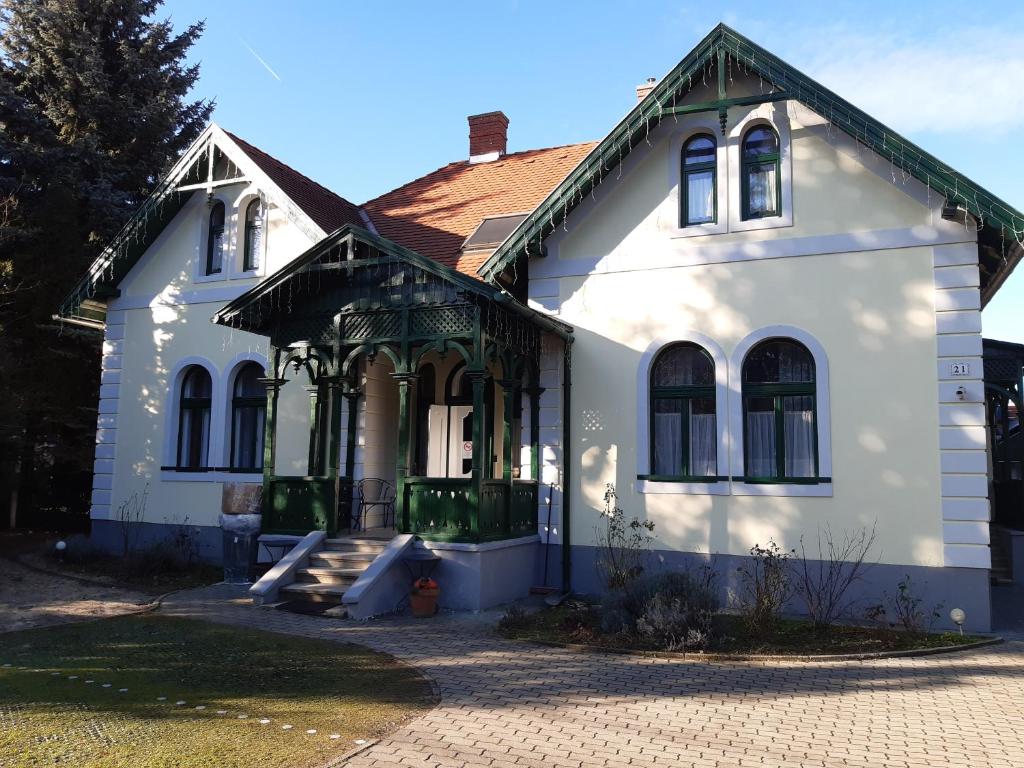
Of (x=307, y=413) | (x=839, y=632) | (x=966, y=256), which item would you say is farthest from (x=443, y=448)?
(x=966, y=256)

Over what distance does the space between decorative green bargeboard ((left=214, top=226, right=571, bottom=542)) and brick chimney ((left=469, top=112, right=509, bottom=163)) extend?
7352mm

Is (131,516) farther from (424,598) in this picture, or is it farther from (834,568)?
(834,568)

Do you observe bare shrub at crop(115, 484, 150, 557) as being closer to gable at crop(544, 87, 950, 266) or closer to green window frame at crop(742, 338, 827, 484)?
gable at crop(544, 87, 950, 266)

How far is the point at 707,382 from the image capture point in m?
12.0

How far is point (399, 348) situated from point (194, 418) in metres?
5.83

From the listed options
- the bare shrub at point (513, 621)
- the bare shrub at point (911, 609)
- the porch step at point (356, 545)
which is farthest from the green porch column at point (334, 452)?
the bare shrub at point (911, 609)

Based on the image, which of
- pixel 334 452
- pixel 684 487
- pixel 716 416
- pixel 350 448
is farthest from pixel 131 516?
pixel 716 416

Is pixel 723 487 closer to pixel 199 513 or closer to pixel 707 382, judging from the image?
pixel 707 382

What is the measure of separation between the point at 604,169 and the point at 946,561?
715cm

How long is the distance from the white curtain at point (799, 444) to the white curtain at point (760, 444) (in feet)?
0.65

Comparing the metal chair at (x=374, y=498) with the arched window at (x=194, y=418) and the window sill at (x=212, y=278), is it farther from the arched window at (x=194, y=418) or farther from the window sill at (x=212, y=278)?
the window sill at (x=212, y=278)

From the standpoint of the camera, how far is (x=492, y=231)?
14961mm

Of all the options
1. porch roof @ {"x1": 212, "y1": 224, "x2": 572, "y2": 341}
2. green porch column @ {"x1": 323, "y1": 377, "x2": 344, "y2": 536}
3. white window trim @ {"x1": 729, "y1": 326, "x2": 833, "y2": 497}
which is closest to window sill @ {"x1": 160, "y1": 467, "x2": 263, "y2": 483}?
green porch column @ {"x1": 323, "y1": 377, "x2": 344, "y2": 536}

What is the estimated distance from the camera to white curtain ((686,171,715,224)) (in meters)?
12.2
